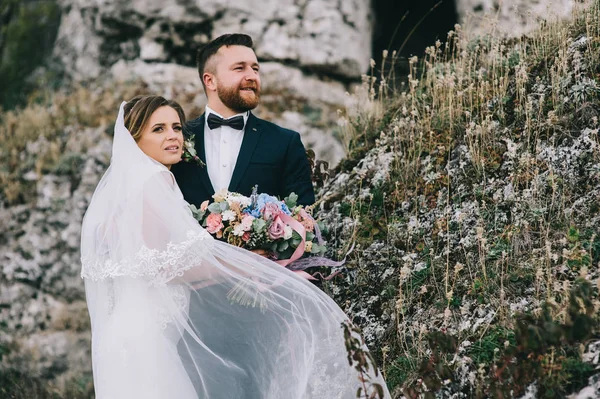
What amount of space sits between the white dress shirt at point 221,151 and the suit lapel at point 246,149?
0.19 ft

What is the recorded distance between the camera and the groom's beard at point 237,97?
5016 millimetres

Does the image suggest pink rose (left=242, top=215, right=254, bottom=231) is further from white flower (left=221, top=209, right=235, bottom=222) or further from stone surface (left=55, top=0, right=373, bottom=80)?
stone surface (left=55, top=0, right=373, bottom=80)

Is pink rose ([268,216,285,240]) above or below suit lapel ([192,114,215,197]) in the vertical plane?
below

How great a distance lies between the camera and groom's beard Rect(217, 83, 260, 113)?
5.02 metres

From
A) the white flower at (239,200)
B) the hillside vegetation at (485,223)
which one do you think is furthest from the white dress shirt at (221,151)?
the hillside vegetation at (485,223)

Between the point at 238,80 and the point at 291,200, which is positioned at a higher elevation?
the point at 238,80

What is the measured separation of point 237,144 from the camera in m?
5.10

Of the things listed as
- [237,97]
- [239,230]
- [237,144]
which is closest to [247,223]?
[239,230]

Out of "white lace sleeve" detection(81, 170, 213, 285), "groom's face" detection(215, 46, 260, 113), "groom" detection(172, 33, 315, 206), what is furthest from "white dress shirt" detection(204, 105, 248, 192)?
"white lace sleeve" detection(81, 170, 213, 285)

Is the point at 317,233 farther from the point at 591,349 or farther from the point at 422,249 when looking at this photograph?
the point at 591,349

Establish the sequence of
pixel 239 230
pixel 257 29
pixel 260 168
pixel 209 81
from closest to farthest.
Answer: pixel 239 230 < pixel 260 168 < pixel 209 81 < pixel 257 29

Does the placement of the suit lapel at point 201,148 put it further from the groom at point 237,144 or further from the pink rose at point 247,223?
the pink rose at point 247,223

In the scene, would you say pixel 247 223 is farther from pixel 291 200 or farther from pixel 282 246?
pixel 291 200

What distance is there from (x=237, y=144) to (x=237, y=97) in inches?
13.8
